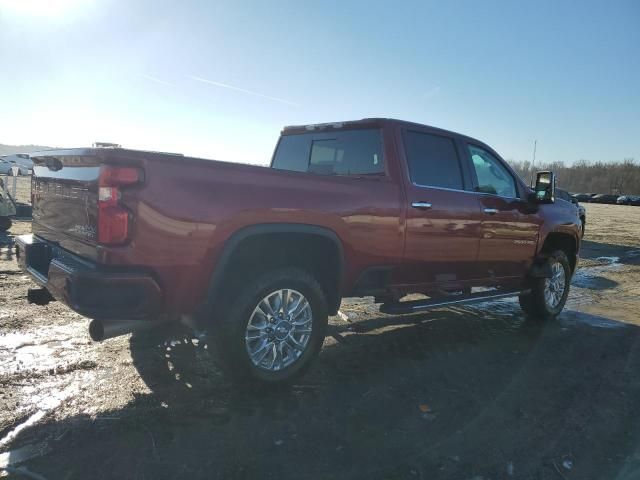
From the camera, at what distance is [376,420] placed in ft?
11.0

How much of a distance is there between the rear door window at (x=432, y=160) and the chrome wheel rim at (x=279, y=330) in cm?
160

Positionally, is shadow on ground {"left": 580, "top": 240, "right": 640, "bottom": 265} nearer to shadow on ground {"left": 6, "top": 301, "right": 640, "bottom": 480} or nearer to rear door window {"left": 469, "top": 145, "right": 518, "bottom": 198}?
rear door window {"left": 469, "top": 145, "right": 518, "bottom": 198}

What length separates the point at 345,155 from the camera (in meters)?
4.74

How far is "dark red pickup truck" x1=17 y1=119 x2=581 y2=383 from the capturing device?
9.73 feet

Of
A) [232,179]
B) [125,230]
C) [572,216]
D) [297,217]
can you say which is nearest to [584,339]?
[572,216]

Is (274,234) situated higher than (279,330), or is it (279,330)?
(274,234)

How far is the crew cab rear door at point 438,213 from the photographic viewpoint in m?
4.43

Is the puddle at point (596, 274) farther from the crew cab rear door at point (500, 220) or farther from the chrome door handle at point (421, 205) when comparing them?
the chrome door handle at point (421, 205)

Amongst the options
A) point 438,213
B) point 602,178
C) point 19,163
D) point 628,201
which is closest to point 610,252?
A: point 438,213

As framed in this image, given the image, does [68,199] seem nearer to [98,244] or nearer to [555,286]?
[98,244]

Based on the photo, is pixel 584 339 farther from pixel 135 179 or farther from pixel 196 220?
pixel 135 179

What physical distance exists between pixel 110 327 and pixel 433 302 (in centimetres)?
290

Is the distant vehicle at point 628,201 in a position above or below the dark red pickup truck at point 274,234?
above

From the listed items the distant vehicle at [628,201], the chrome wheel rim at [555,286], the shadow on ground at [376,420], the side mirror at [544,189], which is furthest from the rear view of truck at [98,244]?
the distant vehicle at [628,201]
